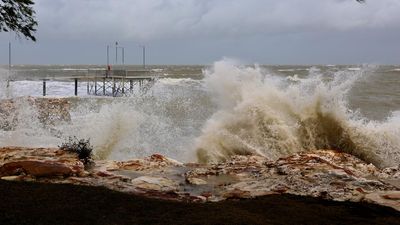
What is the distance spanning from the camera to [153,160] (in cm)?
1035

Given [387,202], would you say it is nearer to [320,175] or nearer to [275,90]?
[320,175]

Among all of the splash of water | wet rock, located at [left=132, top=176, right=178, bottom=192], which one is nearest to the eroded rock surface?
wet rock, located at [left=132, top=176, right=178, bottom=192]

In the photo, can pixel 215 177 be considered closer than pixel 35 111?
Yes

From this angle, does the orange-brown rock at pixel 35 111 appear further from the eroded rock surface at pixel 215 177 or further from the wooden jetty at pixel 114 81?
the wooden jetty at pixel 114 81

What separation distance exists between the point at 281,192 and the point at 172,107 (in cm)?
1843

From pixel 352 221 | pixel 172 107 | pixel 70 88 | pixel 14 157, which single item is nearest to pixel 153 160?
pixel 14 157

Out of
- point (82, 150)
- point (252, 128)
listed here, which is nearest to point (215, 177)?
point (82, 150)

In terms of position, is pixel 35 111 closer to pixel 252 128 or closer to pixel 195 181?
pixel 252 128

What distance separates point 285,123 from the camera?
44.7 feet

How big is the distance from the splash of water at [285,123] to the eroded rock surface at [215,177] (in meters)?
2.29

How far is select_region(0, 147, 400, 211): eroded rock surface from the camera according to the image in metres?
7.37

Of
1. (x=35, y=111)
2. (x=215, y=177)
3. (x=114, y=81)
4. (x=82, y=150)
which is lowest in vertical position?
(x=215, y=177)

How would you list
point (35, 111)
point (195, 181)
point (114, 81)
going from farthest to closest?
point (114, 81) < point (35, 111) < point (195, 181)

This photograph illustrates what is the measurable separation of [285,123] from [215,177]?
5.20 meters
